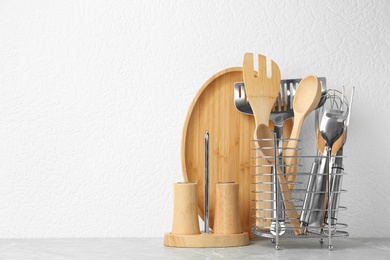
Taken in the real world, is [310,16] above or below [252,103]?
above

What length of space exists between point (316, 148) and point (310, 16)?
1.01 feet

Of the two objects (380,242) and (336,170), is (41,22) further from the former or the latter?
(380,242)

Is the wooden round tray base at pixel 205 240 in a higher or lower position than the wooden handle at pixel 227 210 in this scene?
lower

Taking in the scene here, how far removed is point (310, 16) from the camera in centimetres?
144

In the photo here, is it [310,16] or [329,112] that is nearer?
[329,112]

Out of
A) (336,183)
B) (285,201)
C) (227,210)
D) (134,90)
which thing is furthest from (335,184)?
(134,90)

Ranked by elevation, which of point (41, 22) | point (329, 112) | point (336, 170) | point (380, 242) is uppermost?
point (41, 22)

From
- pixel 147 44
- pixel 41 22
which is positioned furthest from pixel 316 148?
pixel 41 22

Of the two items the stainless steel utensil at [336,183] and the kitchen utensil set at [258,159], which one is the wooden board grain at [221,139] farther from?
the stainless steel utensil at [336,183]

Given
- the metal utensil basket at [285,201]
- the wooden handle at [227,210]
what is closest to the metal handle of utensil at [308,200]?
the metal utensil basket at [285,201]

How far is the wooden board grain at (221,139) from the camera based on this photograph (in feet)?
4.45

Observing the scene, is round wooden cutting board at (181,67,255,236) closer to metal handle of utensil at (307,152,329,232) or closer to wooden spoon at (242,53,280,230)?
wooden spoon at (242,53,280,230)

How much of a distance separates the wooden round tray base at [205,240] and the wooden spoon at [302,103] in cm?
18

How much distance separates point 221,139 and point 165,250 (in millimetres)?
299
